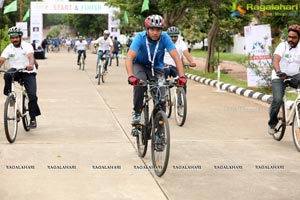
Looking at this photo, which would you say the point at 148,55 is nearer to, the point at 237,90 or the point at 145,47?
the point at 145,47

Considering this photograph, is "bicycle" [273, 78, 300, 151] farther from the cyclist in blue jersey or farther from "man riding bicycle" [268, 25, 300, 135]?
the cyclist in blue jersey

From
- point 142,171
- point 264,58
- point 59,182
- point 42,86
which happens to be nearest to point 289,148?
point 142,171

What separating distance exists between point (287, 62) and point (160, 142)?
9.63 ft

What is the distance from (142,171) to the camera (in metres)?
6.25

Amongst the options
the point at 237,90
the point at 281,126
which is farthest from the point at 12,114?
the point at 237,90

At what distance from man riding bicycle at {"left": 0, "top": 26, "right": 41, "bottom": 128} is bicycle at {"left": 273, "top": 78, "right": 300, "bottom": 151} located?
386cm

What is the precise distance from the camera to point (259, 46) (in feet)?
49.7

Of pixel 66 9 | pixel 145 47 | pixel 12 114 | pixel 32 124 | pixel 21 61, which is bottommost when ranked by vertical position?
pixel 32 124

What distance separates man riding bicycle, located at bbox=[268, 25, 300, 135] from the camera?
7.86 m

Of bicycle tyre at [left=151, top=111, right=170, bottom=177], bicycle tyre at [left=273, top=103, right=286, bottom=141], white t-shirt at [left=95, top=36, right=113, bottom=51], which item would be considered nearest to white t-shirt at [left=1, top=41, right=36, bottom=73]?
bicycle tyre at [left=151, top=111, right=170, bottom=177]

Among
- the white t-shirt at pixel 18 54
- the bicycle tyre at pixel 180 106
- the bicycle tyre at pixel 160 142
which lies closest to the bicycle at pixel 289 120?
the bicycle tyre at pixel 180 106

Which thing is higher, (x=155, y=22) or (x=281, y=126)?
(x=155, y=22)

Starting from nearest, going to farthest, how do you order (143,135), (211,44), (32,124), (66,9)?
1. (143,135)
2. (32,124)
3. (211,44)
4. (66,9)

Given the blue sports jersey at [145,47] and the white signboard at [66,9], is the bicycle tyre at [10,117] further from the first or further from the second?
the white signboard at [66,9]
